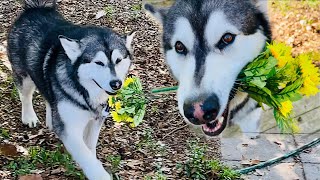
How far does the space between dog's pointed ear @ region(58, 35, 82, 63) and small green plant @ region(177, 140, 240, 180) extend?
1229 mm

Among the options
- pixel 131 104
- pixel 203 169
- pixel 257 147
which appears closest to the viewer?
pixel 131 104

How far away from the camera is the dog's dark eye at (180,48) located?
2729 mm

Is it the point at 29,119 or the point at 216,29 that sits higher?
the point at 216,29

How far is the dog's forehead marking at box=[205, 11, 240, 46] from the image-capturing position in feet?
8.54

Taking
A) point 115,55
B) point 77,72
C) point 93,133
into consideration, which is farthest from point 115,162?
point 115,55

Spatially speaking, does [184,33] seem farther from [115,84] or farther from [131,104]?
[115,84]

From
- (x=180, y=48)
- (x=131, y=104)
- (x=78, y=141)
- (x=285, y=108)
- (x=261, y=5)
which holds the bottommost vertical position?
(x=78, y=141)

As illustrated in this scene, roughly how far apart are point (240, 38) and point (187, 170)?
1.79 metres

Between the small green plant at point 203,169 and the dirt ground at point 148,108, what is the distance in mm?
113

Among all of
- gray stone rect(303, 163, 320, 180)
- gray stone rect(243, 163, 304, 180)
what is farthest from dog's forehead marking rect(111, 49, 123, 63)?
gray stone rect(303, 163, 320, 180)

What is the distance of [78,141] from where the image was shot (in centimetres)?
386

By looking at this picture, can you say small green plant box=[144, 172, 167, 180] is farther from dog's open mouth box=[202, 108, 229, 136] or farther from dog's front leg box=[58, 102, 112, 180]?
dog's open mouth box=[202, 108, 229, 136]

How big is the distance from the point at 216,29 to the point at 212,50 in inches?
4.2

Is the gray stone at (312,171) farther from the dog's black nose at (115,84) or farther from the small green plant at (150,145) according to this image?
the dog's black nose at (115,84)
